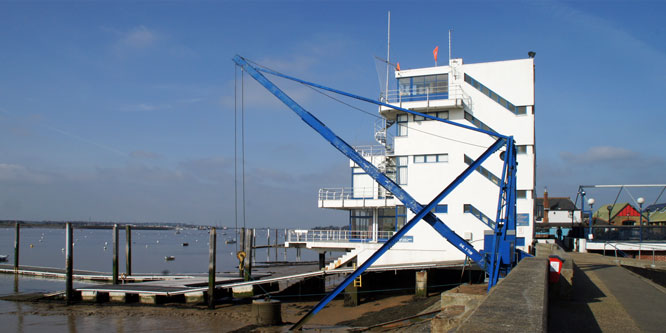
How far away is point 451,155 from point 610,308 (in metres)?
16.6

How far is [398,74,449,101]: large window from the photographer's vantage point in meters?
28.6

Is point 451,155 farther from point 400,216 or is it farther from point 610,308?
point 610,308

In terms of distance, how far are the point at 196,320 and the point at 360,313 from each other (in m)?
7.38

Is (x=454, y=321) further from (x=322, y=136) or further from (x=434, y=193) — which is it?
(x=434, y=193)

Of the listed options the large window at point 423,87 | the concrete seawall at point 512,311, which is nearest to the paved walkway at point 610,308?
the concrete seawall at point 512,311

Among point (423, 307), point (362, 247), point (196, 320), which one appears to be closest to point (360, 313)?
point (423, 307)

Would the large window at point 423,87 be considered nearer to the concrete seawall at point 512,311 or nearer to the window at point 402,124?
the window at point 402,124

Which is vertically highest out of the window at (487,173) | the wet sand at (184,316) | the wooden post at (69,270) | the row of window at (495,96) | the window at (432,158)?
the row of window at (495,96)

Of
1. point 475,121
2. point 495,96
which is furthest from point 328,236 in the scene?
point 495,96

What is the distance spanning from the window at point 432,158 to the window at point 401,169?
1.05 m

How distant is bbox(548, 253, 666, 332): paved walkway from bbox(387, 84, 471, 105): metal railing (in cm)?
1360

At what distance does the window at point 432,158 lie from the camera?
27.6 meters

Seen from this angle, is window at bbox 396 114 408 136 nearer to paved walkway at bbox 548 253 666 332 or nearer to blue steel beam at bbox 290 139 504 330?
blue steel beam at bbox 290 139 504 330

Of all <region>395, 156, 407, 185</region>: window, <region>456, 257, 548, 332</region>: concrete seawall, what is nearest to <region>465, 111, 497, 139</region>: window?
<region>395, 156, 407, 185</region>: window
